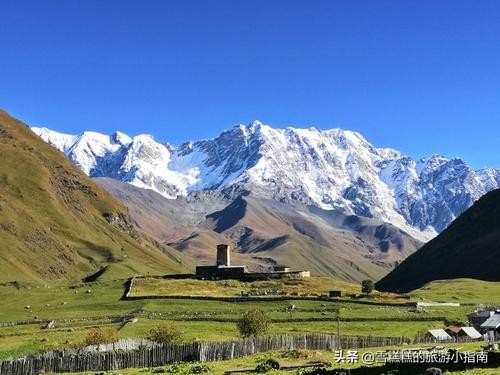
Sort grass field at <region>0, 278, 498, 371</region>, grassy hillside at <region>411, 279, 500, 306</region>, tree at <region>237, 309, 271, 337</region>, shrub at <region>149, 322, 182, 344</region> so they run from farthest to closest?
grassy hillside at <region>411, 279, 500, 306</region>, grass field at <region>0, 278, 498, 371</region>, tree at <region>237, 309, 271, 337</region>, shrub at <region>149, 322, 182, 344</region>

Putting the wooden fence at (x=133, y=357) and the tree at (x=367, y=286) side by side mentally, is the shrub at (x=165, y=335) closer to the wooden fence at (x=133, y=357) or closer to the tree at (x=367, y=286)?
the wooden fence at (x=133, y=357)

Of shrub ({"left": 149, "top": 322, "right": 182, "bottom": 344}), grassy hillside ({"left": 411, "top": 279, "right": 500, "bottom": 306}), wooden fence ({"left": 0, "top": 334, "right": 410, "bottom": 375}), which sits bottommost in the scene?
wooden fence ({"left": 0, "top": 334, "right": 410, "bottom": 375})

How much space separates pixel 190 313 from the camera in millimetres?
133875

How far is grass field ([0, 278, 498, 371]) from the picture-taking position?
108 metres

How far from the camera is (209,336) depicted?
337 ft

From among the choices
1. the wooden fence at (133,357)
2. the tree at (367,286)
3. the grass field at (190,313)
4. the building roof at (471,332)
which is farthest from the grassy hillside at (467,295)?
the wooden fence at (133,357)

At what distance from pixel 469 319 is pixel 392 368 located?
8089 centimetres

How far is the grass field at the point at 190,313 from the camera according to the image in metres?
108

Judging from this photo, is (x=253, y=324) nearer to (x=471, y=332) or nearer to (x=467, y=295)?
(x=471, y=332)

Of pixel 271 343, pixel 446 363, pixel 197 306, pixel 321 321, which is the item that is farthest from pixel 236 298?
pixel 446 363

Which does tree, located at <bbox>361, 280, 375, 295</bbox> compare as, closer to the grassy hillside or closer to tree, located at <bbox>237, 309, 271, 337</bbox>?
the grassy hillside

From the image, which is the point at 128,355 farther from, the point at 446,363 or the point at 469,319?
Answer: the point at 469,319

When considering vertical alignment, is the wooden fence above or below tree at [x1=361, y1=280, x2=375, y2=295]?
below

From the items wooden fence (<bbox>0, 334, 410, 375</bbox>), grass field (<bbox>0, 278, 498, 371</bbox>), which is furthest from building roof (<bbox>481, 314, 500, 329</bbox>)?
wooden fence (<bbox>0, 334, 410, 375</bbox>)
